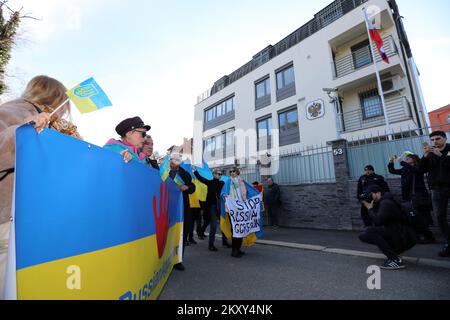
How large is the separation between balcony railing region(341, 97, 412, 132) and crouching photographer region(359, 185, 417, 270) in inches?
438

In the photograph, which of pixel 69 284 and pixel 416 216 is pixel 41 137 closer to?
pixel 69 284

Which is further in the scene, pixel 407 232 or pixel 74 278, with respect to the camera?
pixel 407 232

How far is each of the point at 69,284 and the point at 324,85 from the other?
16701mm

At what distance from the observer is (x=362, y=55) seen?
48.6 ft

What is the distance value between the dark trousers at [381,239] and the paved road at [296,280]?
0.94ft

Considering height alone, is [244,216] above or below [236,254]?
above

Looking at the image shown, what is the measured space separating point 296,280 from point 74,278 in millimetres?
2975

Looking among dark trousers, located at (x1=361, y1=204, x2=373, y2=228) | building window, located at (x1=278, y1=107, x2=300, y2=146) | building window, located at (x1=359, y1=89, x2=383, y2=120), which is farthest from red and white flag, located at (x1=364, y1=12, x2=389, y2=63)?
dark trousers, located at (x1=361, y1=204, x2=373, y2=228)

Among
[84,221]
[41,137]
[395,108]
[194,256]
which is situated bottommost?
[194,256]

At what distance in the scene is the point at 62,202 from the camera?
4.46ft

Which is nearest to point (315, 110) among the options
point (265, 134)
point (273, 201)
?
point (265, 134)

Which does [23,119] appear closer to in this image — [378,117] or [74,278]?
[74,278]
